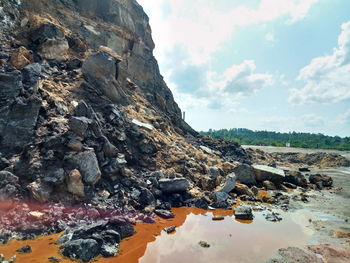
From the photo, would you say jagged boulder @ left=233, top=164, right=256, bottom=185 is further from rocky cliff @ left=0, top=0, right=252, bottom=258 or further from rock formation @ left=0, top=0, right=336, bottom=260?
rocky cliff @ left=0, top=0, right=252, bottom=258

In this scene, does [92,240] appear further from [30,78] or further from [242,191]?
[242,191]

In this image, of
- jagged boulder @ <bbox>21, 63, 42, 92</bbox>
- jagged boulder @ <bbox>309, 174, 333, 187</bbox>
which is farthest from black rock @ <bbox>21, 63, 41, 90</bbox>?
jagged boulder @ <bbox>309, 174, 333, 187</bbox>

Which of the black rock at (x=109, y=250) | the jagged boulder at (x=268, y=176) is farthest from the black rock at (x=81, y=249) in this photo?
the jagged boulder at (x=268, y=176)

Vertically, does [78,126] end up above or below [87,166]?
above

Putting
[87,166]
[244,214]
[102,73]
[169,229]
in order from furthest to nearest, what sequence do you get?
[102,73] < [244,214] < [87,166] < [169,229]

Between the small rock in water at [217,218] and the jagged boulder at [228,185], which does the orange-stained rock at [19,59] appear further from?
the jagged boulder at [228,185]

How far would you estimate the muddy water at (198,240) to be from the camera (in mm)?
7582

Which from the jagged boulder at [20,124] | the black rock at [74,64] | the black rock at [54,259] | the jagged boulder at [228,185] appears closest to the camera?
the black rock at [54,259]

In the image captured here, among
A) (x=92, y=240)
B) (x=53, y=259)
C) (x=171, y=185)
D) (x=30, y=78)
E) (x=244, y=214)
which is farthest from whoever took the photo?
(x=171, y=185)

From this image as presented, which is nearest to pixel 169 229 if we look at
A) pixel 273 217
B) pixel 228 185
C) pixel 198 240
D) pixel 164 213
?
pixel 198 240

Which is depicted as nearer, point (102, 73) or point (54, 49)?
point (54, 49)

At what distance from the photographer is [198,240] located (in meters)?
9.27

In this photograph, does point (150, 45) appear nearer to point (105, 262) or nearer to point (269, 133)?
point (105, 262)

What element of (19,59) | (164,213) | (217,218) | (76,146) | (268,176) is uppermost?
(19,59)
